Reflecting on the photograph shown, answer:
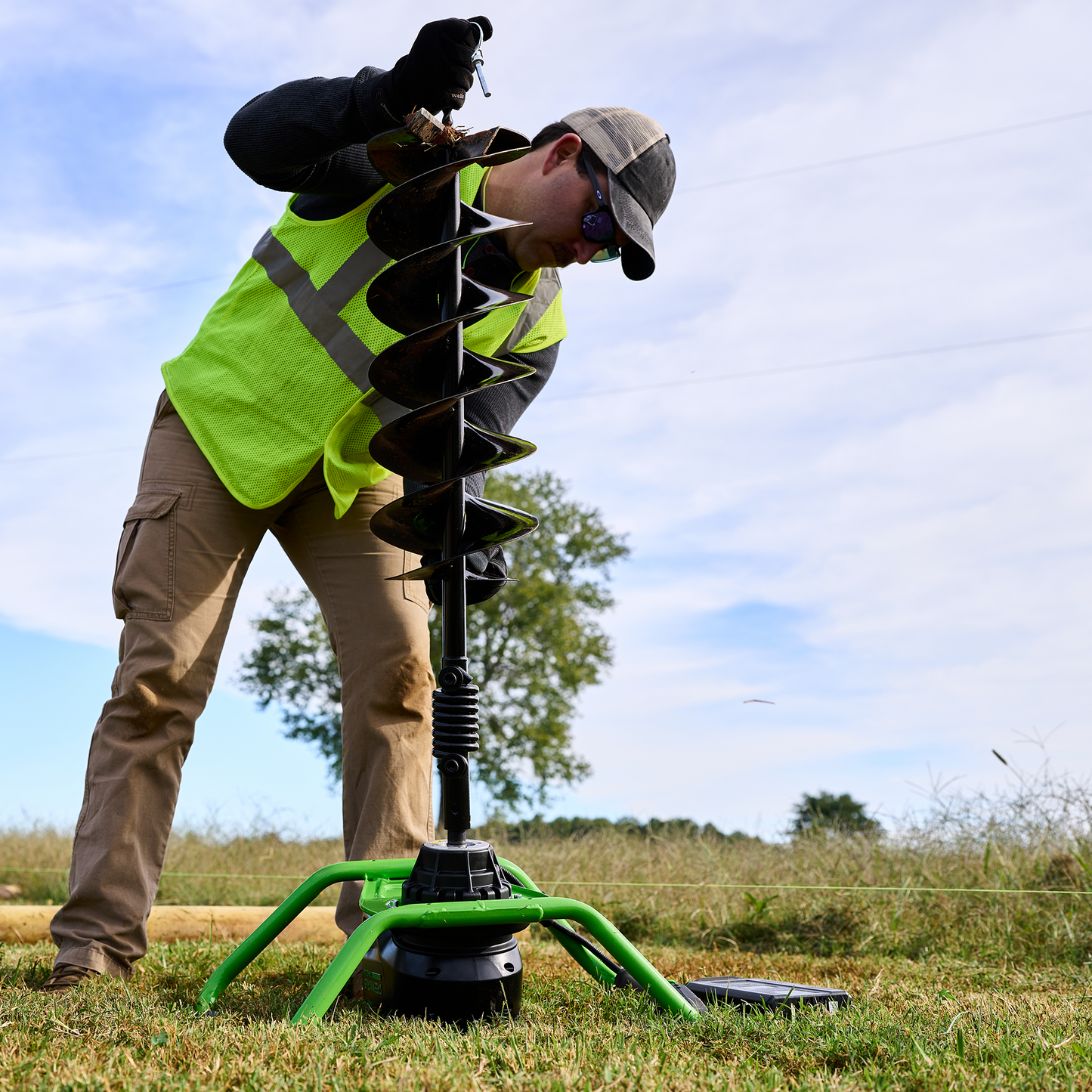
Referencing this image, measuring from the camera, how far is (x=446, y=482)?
2.38 metres

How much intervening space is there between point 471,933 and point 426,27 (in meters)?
2.04

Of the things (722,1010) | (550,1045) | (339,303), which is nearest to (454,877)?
(550,1045)

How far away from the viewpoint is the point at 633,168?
9.30 ft

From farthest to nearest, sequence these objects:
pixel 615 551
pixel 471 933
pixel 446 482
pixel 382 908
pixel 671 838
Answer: pixel 615 551
pixel 671 838
pixel 446 482
pixel 382 908
pixel 471 933

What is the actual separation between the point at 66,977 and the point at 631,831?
5.29 meters

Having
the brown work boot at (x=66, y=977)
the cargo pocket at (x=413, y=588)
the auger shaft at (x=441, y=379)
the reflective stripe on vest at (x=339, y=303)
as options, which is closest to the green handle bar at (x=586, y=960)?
the auger shaft at (x=441, y=379)

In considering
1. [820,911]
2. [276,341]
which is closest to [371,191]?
[276,341]

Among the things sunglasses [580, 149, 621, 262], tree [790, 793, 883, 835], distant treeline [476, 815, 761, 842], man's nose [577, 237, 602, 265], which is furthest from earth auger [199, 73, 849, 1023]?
distant treeline [476, 815, 761, 842]

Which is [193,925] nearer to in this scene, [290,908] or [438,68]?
[290,908]

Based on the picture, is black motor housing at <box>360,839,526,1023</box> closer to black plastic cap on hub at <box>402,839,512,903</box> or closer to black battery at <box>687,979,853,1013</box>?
black plastic cap on hub at <box>402,839,512,903</box>

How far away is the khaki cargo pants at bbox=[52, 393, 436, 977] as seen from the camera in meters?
2.85

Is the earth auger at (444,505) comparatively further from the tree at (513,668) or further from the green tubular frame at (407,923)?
the tree at (513,668)

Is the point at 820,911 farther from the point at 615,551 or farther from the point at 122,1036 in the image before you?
the point at 615,551

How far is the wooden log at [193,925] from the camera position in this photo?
4.01m
